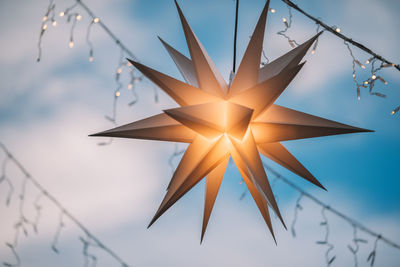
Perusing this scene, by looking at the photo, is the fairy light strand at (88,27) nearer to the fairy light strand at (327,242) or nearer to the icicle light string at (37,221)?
the icicle light string at (37,221)

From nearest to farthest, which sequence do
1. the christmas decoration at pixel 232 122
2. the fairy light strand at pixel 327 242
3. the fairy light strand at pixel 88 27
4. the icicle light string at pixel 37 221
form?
1. the christmas decoration at pixel 232 122
2. the fairy light strand at pixel 88 27
3. the fairy light strand at pixel 327 242
4. the icicle light string at pixel 37 221

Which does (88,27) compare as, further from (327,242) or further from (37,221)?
(327,242)

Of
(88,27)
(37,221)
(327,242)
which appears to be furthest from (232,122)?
(37,221)

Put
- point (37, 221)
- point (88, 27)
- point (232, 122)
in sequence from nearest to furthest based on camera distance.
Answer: point (232, 122)
point (88, 27)
point (37, 221)

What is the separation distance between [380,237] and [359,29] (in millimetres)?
1424

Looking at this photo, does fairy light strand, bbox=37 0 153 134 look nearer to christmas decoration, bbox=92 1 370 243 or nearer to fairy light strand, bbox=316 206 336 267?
christmas decoration, bbox=92 1 370 243

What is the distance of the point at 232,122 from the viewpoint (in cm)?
101

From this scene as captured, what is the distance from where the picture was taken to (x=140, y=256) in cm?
338

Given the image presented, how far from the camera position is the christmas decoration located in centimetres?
103

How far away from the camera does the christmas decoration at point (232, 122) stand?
3.38ft

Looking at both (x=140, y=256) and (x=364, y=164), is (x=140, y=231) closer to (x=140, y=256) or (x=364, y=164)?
(x=140, y=256)

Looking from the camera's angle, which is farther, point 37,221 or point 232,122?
point 37,221

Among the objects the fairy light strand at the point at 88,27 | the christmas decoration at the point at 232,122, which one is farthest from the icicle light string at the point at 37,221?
the christmas decoration at the point at 232,122

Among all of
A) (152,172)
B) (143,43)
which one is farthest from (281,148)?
(152,172)
